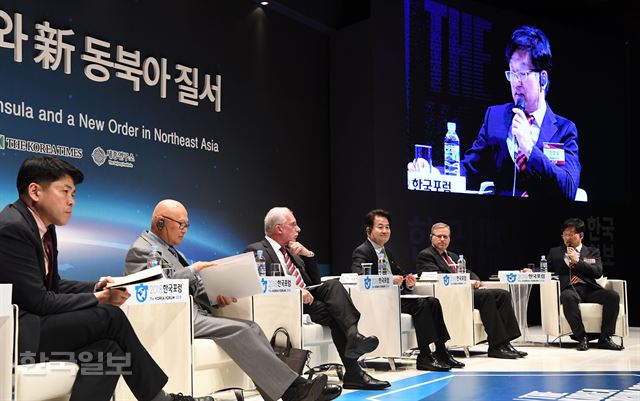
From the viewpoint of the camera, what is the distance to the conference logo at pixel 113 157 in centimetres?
552

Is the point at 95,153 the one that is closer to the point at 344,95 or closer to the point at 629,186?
the point at 344,95

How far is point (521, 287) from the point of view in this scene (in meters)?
7.43

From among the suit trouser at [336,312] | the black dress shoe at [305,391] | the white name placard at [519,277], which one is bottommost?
the black dress shoe at [305,391]

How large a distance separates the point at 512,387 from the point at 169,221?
2425mm

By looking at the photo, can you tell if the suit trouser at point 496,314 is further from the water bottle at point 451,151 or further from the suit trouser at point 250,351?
the suit trouser at point 250,351

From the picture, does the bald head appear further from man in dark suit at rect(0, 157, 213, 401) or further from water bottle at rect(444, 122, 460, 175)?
water bottle at rect(444, 122, 460, 175)

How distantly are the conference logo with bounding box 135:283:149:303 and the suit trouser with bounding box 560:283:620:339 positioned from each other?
491 cm

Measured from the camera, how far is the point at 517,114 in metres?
9.07

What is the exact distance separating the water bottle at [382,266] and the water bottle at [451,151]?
2.81 meters

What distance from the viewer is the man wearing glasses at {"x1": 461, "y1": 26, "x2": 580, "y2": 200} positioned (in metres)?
8.74

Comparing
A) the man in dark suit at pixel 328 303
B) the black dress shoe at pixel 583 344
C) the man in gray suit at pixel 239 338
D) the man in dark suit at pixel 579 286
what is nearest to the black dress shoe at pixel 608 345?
the man in dark suit at pixel 579 286

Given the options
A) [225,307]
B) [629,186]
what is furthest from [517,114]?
[225,307]

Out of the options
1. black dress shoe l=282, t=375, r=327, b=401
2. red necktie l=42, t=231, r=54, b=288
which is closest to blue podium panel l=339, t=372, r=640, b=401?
black dress shoe l=282, t=375, r=327, b=401

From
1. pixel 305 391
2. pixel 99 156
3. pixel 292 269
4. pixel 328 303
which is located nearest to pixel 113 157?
pixel 99 156
